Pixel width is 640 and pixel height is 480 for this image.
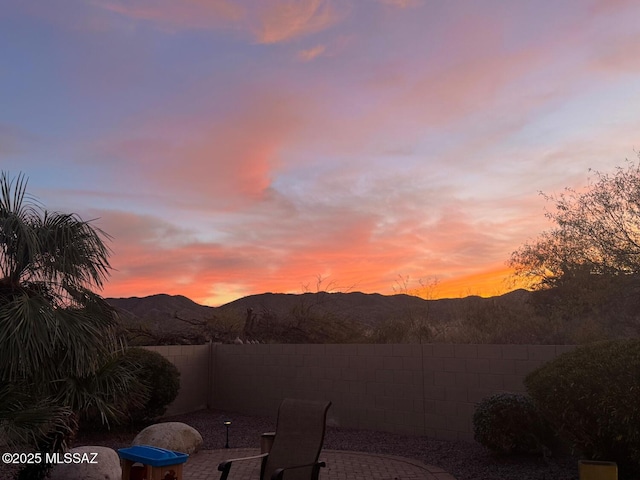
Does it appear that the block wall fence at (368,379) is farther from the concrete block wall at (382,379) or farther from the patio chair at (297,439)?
the patio chair at (297,439)

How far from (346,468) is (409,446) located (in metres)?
1.64

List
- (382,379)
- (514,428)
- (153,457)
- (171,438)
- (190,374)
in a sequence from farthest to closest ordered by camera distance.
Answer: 1. (190,374)
2. (382,379)
3. (171,438)
4. (514,428)
5. (153,457)

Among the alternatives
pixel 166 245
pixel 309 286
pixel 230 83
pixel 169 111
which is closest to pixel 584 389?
pixel 230 83

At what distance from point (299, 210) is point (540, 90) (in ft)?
20.5

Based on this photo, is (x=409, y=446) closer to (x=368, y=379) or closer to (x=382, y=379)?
(x=382, y=379)

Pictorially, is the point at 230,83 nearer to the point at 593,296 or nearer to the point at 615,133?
the point at 615,133

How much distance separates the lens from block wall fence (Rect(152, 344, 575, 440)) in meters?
8.44

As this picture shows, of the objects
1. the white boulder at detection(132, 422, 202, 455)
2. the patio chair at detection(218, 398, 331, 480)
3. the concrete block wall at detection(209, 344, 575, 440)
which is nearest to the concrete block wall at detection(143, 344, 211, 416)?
the concrete block wall at detection(209, 344, 575, 440)

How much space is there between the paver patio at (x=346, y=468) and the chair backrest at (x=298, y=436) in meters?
2.09

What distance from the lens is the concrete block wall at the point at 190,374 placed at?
1273cm

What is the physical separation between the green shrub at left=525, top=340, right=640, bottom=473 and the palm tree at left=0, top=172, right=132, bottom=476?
14.7 feet

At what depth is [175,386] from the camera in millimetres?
11055

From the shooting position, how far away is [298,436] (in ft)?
16.1

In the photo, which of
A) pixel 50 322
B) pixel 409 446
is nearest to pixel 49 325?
pixel 50 322
